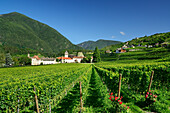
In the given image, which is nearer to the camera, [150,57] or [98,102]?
[98,102]

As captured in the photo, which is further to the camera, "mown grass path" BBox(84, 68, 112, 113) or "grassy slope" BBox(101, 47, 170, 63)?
"grassy slope" BBox(101, 47, 170, 63)

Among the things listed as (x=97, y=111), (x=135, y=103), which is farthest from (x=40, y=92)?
(x=135, y=103)

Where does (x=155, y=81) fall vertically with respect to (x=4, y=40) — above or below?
below

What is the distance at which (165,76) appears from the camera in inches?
422

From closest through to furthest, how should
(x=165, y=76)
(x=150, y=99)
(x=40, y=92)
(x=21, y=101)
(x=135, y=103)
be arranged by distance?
(x=150, y=99) < (x=21, y=101) < (x=135, y=103) < (x=40, y=92) < (x=165, y=76)

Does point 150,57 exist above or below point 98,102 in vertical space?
above

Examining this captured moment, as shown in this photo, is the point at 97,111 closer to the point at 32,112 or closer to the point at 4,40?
the point at 32,112

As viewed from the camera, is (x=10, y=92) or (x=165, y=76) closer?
(x=10, y=92)

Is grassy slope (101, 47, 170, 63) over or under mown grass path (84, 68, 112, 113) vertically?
over

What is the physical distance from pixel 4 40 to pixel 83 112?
24814 centimetres

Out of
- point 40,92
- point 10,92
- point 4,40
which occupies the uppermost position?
point 4,40

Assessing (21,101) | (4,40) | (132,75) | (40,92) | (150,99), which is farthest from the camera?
(4,40)

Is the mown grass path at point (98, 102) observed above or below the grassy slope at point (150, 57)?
below

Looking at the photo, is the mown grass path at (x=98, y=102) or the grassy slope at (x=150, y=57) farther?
the grassy slope at (x=150, y=57)
